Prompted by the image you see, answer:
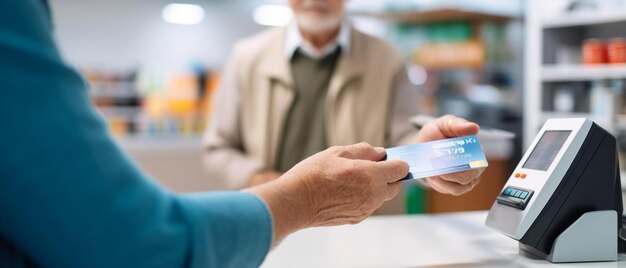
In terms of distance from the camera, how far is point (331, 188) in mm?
988

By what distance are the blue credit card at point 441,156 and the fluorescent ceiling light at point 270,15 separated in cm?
575

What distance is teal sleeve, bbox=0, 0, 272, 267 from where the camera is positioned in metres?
0.67

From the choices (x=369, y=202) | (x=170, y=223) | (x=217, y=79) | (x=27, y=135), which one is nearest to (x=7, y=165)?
(x=27, y=135)

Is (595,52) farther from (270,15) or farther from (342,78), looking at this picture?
(270,15)

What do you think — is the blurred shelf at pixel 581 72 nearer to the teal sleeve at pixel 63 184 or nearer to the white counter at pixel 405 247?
the white counter at pixel 405 247

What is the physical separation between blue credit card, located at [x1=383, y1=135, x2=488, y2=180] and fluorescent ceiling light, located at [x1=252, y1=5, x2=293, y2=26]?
5.75 metres

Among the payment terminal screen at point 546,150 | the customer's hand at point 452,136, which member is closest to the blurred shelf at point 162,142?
the customer's hand at point 452,136

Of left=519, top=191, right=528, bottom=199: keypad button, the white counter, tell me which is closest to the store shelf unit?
the white counter

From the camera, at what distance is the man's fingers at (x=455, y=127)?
128 centimetres

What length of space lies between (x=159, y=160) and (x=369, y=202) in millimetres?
3189

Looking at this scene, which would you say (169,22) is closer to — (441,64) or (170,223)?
(441,64)

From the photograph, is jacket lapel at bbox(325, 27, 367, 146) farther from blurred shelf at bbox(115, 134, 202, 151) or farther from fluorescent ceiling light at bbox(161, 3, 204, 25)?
fluorescent ceiling light at bbox(161, 3, 204, 25)

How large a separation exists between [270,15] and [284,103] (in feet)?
15.2

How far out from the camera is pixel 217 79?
15.7ft
